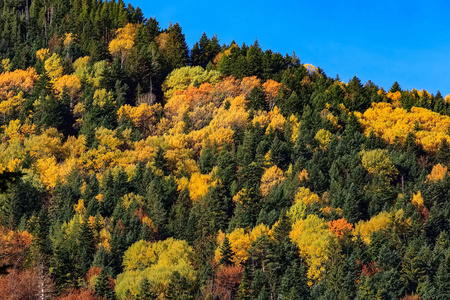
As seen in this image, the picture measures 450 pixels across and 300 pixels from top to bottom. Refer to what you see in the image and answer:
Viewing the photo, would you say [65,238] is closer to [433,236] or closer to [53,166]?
[53,166]

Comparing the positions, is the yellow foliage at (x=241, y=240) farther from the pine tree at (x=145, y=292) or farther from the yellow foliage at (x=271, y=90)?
the yellow foliage at (x=271, y=90)

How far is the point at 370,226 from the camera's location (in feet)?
317

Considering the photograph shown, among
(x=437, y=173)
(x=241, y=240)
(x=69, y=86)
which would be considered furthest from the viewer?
(x=69, y=86)

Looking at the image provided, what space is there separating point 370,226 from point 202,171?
33380mm

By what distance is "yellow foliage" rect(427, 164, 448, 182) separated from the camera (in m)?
110

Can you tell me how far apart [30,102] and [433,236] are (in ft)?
265

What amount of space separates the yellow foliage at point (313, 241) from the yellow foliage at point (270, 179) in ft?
37.0

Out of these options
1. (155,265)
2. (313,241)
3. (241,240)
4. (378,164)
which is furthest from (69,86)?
(378,164)

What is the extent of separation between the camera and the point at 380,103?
443 feet

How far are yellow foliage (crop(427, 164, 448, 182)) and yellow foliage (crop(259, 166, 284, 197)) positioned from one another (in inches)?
1073

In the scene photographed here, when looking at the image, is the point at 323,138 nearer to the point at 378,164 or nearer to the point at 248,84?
the point at 378,164

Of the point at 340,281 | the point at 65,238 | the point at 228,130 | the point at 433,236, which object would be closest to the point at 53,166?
the point at 65,238

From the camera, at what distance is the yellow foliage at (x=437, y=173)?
4340 inches

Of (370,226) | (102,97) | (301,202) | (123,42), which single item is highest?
(123,42)
